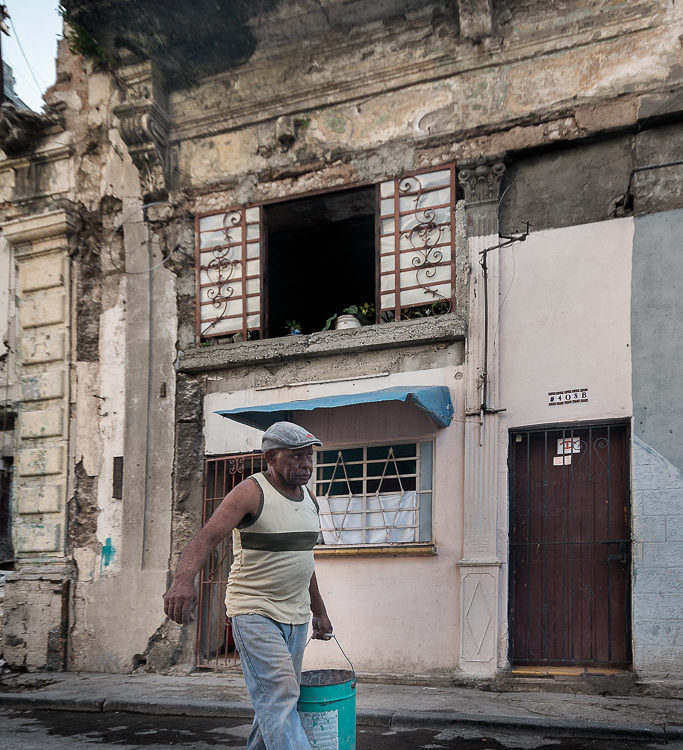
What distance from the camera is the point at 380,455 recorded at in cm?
895

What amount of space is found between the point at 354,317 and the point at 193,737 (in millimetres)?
4566

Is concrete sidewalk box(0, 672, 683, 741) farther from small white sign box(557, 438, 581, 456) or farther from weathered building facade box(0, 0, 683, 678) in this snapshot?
small white sign box(557, 438, 581, 456)

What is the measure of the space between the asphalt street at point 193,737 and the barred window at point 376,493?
2385 millimetres

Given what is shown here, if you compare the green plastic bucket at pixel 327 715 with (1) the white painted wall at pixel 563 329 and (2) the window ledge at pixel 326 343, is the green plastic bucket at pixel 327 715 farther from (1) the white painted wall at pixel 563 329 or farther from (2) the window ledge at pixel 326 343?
(2) the window ledge at pixel 326 343

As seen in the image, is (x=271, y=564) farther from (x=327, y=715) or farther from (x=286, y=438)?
(x=327, y=715)

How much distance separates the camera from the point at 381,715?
660 centimetres

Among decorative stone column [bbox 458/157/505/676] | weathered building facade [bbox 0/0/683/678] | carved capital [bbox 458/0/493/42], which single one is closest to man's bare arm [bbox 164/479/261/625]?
weathered building facade [bbox 0/0/683/678]

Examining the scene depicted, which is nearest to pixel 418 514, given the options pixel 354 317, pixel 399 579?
pixel 399 579

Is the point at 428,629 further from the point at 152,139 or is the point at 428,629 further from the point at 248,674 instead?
the point at 152,139

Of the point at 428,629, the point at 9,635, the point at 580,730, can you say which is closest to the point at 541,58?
the point at 428,629

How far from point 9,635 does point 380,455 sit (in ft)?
15.8

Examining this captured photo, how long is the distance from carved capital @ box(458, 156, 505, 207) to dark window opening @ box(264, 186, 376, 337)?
1.15 metres

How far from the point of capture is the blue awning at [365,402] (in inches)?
317

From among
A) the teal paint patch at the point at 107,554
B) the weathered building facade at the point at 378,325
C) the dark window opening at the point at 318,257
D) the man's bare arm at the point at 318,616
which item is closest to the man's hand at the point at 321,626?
the man's bare arm at the point at 318,616
